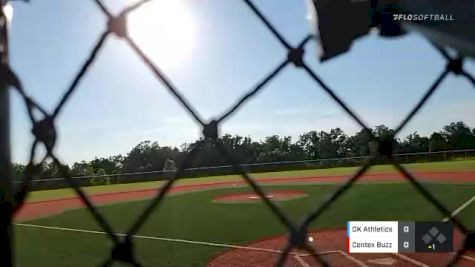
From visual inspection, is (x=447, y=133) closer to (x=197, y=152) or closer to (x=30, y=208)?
(x=30, y=208)

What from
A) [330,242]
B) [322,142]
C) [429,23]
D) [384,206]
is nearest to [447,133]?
[322,142]

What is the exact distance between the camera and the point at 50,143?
A: 1.14 ft

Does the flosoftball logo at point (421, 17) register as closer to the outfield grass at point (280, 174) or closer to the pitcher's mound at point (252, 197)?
the pitcher's mound at point (252, 197)

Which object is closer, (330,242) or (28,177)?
(28,177)

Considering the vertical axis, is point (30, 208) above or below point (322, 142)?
below

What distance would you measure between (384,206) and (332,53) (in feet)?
17.5

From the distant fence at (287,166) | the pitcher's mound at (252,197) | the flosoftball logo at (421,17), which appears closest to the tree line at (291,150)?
the distant fence at (287,166)

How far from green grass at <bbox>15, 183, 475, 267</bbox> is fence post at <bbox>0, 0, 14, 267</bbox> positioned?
115 inches

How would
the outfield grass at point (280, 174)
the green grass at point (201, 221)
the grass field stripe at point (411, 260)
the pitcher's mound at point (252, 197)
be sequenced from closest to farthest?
the grass field stripe at point (411, 260) → the green grass at point (201, 221) → the pitcher's mound at point (252, 197) → the outfield grass at point (280, 174)

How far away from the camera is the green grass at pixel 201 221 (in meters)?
3.80

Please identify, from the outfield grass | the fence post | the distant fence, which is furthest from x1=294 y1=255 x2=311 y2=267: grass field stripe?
the distant fence
